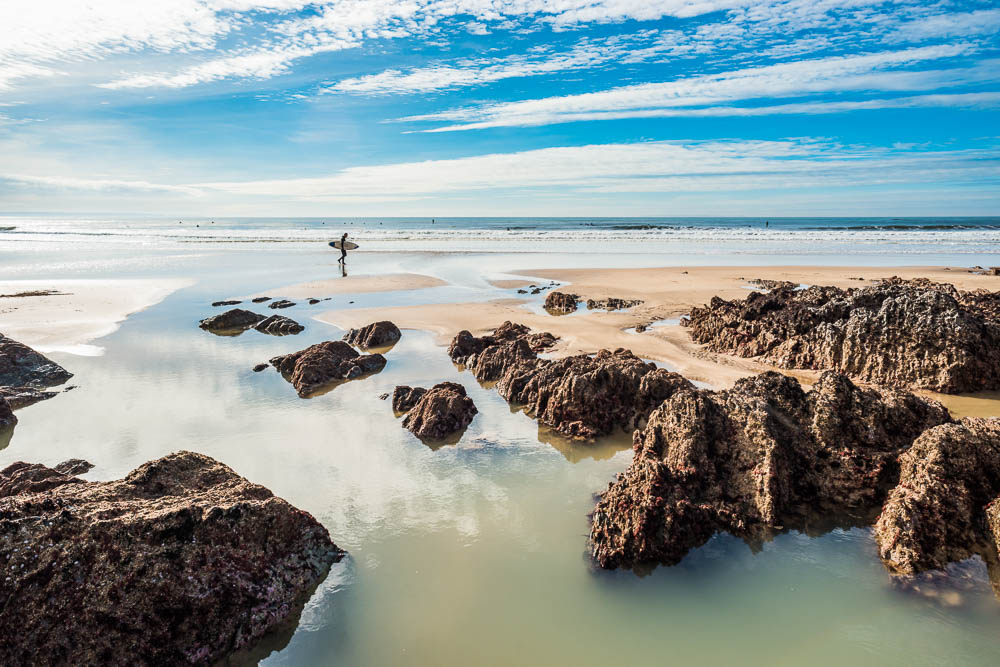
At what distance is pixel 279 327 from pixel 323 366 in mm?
5089

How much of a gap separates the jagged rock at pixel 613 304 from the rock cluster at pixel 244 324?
9.03 meters

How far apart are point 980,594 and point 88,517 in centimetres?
690

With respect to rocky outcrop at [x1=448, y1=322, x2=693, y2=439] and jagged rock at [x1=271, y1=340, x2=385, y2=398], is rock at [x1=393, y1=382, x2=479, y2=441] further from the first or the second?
jagged rock at [x1=271, y1=340, x2=385, y2=398]

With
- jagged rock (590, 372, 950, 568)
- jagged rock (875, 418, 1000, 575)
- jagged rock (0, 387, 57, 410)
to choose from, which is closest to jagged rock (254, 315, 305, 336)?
jagged rock (0, 387, 57, 410)

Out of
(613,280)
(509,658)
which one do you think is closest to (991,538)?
(509,658)

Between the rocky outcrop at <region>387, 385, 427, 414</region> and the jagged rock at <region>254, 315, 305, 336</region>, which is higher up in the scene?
the rocky outcrop at <region>387, 385, 427, 414</region>

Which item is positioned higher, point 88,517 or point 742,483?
point 88,517

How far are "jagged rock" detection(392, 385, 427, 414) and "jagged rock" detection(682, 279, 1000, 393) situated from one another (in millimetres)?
6941

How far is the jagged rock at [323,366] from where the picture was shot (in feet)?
33.3

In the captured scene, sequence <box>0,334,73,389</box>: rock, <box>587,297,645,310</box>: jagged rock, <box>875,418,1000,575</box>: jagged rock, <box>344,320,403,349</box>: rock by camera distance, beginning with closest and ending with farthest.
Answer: <box>875,418,1000,575</box>: jagged rock → <box>0,334,73,389</box>: rock → <box>344,320,403,349</box>: rock → <box>587,297,645,310</box>: jagged rock

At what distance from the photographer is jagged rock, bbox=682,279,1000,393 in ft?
29.5

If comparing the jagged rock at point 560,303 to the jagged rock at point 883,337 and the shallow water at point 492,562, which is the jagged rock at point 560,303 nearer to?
the jagged rock at point 883,337

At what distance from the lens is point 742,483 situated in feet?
18.9

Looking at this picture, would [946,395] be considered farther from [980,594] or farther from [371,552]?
[371,552]
